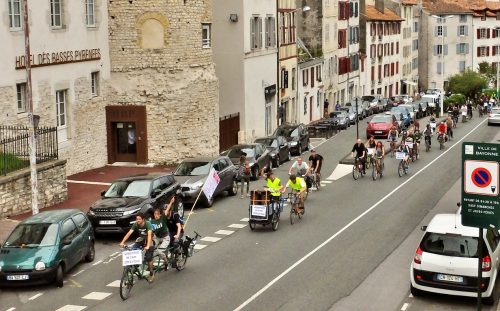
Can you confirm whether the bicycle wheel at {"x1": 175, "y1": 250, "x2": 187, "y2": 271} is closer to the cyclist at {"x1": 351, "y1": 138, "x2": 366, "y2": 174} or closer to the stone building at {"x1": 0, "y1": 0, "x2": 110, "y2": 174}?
the stone building at {"x1": 0, "y1": 0, "x2": 110, "y2": 174}

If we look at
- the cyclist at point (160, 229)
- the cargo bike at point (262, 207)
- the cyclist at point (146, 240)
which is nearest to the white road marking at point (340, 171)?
the cargo bike at point (262, 207)

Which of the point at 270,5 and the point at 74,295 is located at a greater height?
the point at 270,5

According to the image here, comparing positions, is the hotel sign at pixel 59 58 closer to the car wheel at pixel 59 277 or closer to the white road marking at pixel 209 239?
the white road marking at pixel 209 239

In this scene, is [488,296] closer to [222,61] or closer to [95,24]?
[95,24]

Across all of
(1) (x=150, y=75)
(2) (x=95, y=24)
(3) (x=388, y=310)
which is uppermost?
(2) (x=95, y=24)

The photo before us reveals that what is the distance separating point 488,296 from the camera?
51.8 ft

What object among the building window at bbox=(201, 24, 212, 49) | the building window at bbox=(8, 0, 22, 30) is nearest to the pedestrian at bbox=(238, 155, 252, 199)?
the building window at bbox=(8, 0, 22, 30)

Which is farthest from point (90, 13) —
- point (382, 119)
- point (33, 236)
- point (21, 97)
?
point (382, 119)

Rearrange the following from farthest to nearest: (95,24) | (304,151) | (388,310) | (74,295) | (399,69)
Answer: (399,69), (304,151), (95,24), (74,295), (388,310)

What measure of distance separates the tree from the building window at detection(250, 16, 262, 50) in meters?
52.9

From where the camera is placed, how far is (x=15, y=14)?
2878 cm

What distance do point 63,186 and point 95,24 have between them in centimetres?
1027

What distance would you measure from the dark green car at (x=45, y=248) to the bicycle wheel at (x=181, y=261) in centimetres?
227

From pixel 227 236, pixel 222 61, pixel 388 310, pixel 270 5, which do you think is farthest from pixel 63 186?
pixel 270 5
